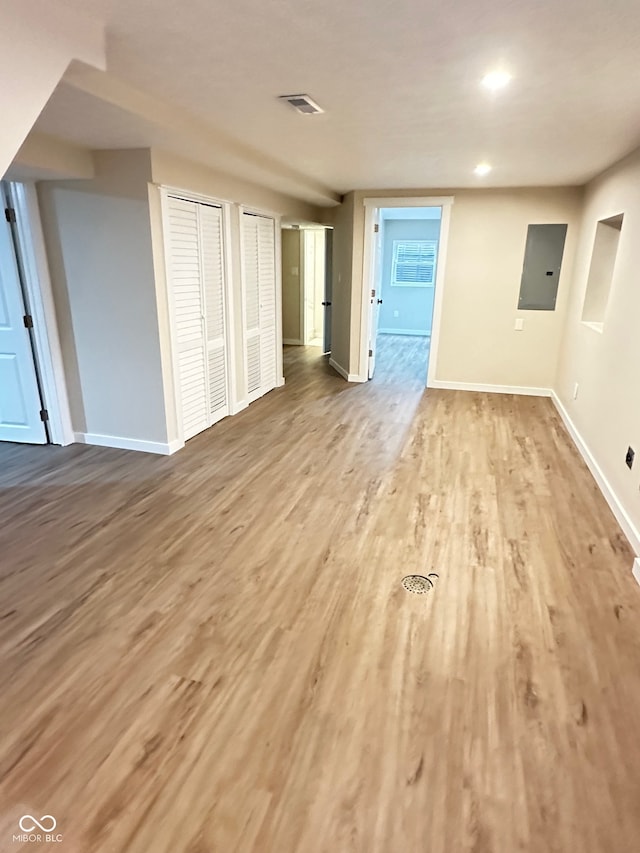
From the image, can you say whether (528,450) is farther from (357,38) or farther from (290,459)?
(357,38)

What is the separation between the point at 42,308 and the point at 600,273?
5055mm

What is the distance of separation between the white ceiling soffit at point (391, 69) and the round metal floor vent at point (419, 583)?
2373mm

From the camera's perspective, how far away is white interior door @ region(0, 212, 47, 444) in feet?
12.8

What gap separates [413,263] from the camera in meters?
10.4

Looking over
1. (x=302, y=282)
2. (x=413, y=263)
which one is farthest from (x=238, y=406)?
(x=413, y=263)

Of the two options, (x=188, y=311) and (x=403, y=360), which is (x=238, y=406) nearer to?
(x=188, y=311)

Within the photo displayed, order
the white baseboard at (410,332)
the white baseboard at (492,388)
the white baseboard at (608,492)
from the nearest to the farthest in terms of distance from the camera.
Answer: the white baseboard at (608,492)
the white baseboard at (492,388)
the white baseboard at (410,332)

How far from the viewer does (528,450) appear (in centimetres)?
431

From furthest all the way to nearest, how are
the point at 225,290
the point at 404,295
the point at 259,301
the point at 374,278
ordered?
1. the point at 404,295
2. the point at 374,278
3. the point at 259,301
4. the point at 225,290

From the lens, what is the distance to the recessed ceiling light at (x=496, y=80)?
217 centimetres

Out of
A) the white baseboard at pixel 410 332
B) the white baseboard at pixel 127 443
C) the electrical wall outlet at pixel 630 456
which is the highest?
the electrical wall outlet at pixel 630 456

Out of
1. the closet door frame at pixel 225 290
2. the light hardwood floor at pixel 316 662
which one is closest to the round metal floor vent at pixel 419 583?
the light hardwood floor at pixel 316 662

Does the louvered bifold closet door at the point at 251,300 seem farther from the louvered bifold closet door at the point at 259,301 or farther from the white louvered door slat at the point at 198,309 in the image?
the white louvered door slat at the point at 198,309

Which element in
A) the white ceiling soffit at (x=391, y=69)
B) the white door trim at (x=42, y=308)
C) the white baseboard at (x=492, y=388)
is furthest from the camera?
the white baseboard at (x=492, y=388)
